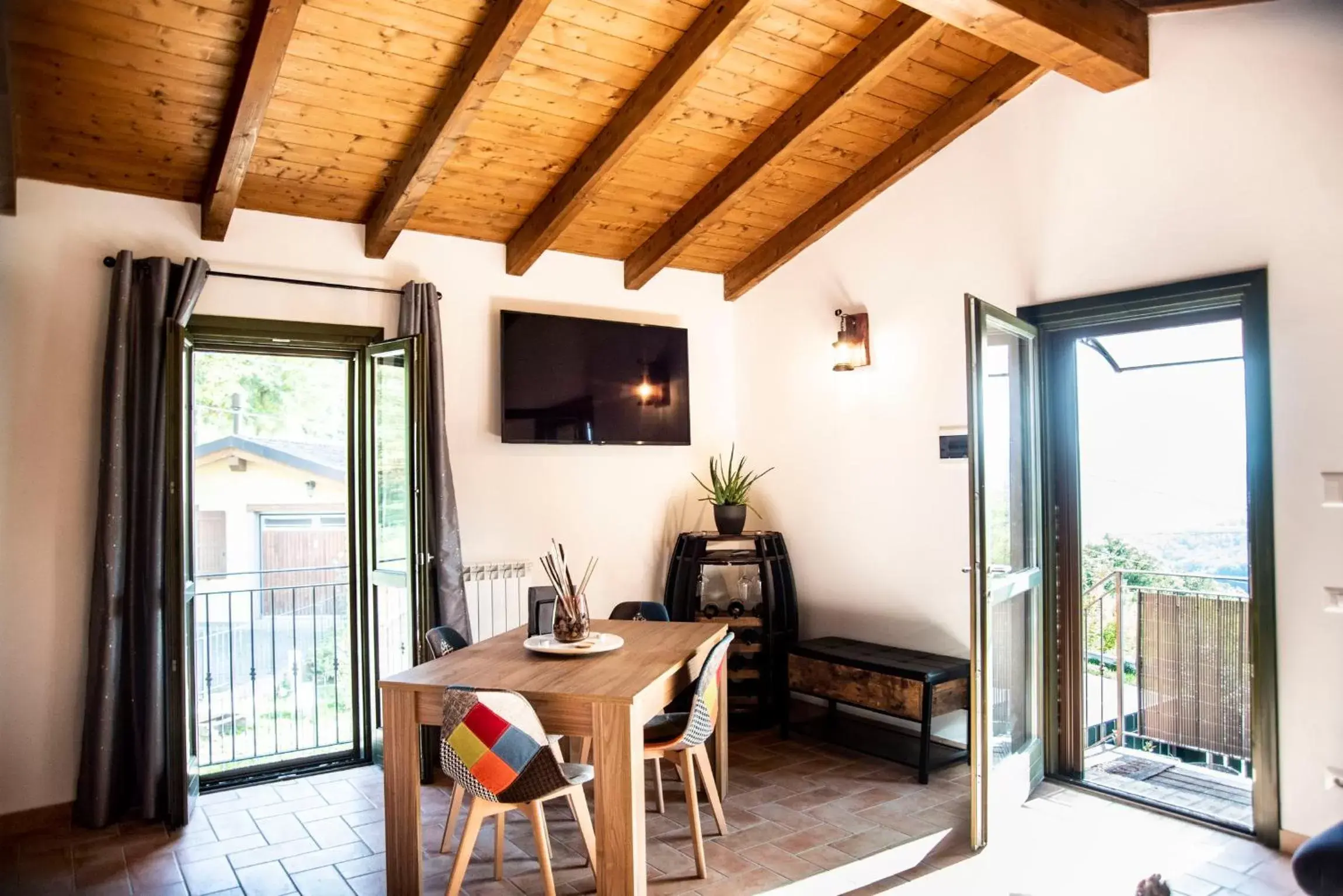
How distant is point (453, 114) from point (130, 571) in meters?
2.30

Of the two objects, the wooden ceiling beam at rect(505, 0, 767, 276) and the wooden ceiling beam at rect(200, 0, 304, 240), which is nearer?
the wooden ceiling beam at rect(200, 0, 304, 240)

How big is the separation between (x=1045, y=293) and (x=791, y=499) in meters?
1.92

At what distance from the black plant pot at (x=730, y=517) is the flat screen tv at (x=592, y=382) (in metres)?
0.54

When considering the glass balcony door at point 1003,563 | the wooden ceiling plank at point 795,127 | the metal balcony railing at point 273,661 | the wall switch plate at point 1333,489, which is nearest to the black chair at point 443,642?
the glass balcony door at point 1003,563

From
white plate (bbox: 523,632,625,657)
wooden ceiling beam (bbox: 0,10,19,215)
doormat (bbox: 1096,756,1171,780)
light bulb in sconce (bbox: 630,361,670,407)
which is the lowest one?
doormat (bbox: 1096,756,1171,780)

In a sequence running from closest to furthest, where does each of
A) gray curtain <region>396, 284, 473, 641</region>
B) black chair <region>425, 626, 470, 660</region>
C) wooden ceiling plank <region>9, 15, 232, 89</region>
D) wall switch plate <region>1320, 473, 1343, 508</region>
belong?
wooden ceiling plank <region>9, 15, 232, 89</region>
wall switch plate <region>1320, 473, 1343, 508</region>
black chair <region>425, 626, 470, 660</region>
gray curtain <region>396, 284, 473, 641</region>

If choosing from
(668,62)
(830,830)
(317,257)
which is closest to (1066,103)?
(668,62)

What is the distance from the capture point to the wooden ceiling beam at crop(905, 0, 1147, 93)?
310 cm

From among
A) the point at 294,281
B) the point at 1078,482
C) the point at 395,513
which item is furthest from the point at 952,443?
the point at 294,281

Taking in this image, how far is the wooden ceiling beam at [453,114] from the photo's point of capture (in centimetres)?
302

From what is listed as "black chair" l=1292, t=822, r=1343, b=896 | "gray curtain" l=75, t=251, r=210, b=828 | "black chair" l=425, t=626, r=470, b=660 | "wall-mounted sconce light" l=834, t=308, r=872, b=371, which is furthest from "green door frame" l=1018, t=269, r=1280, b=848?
"gray curtain" l=75, t=251, r=210, b=828

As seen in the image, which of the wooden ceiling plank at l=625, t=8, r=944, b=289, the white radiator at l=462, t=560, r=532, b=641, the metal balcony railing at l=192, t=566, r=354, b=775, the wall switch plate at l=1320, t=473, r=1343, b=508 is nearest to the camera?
the wall switch plate at l=1320, t=473, r=1343, b=508

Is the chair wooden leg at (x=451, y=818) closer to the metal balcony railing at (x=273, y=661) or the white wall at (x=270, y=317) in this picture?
the white wall at (x=270, y=317)

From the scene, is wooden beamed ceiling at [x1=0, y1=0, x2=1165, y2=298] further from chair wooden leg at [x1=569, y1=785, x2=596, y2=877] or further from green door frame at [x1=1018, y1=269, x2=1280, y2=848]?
chair wooden leg at [x1=569, y1=785, x2=596, y2=877]
